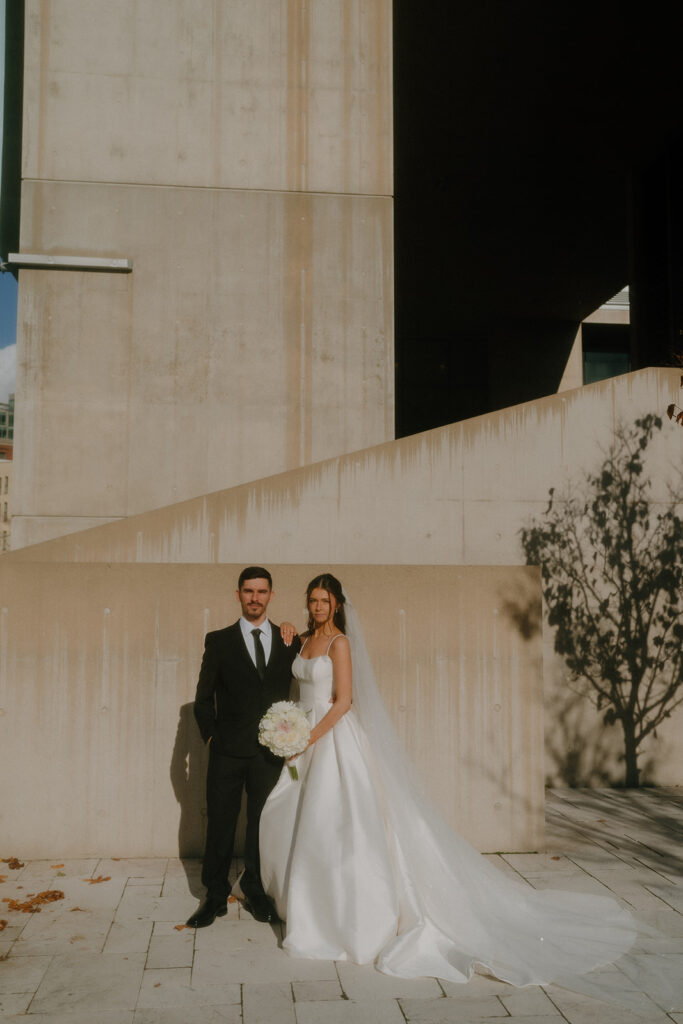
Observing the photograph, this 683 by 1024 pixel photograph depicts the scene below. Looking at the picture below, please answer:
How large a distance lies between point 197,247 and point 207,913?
851 cm

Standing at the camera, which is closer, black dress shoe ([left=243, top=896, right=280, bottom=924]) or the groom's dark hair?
black dress shoe ([left=243, top=896, right=280, bottom=924])

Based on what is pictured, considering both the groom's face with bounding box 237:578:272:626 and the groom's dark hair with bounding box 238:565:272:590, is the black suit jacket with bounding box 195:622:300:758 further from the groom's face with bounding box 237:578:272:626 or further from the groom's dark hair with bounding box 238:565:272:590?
the groom's dark hair with bounding box 238:565:272:590

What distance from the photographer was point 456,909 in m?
5.23

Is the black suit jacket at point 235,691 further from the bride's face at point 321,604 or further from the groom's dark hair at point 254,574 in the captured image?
the bride's face at point 321,604

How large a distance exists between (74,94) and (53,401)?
397 centimetres

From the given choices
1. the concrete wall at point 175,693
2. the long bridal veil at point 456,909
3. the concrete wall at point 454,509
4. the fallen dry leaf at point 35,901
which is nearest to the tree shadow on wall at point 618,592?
the concrete wall at point 454,509

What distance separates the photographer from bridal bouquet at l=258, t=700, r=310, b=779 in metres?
5.22

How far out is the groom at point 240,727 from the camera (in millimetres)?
5660

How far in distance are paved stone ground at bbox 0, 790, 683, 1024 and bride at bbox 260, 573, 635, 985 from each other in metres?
0.15

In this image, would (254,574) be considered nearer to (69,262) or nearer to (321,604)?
(321,604)

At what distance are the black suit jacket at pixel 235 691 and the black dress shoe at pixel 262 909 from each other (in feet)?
2.96

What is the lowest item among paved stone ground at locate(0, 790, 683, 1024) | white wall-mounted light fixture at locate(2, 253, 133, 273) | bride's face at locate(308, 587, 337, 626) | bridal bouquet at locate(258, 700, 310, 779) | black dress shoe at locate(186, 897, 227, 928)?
paved stone ground at locate(0, 790, 683, 1024)

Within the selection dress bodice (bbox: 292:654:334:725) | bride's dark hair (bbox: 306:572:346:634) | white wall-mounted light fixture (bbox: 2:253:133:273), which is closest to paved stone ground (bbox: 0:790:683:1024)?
dress bodice (bbox: 292:654:334:725)

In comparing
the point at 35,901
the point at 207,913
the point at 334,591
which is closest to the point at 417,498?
the point at 334,591
